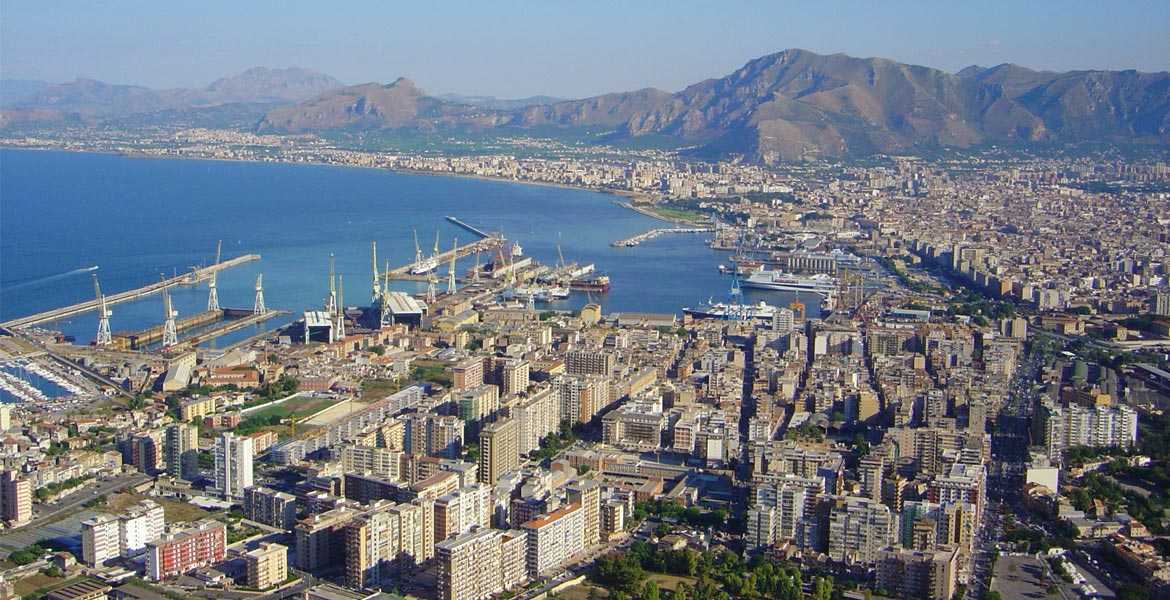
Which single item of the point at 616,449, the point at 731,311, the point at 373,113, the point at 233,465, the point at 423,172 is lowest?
the point at 616,449

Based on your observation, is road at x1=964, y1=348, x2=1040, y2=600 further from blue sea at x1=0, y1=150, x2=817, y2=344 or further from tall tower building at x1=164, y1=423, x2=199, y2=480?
blue sea at x1=0, y1=150, x2=817, y2=344

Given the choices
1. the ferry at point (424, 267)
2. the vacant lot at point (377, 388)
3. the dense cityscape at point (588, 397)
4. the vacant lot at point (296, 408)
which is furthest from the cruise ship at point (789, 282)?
the vacant lot at point (296, 408)

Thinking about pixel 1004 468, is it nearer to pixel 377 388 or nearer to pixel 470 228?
pixel 377 388

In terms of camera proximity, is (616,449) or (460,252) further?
(460,252)

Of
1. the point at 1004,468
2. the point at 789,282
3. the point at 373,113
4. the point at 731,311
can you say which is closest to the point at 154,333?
the point at 731,311

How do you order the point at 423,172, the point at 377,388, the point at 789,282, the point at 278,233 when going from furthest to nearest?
the point at 423,172, the point at 278,233, the point at 789,282, the point at 377,388

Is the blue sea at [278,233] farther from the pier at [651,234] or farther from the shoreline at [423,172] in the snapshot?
the shoreline at [423,172]

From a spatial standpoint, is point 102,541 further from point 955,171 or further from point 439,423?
point 955,171
